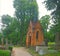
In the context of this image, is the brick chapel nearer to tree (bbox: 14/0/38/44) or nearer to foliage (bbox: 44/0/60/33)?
tree (bbox: 14/0/38/44)

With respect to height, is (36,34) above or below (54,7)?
below

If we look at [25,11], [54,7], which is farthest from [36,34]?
[54,7]

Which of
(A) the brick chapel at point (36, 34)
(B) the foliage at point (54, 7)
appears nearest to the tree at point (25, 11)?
(A) the brick chapel at point (36, 34)

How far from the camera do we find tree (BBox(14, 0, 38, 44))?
64.8 meters

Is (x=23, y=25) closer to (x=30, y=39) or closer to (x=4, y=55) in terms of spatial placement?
(x=30, y=39)

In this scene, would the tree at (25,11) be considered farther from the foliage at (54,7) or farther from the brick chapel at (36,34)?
the foliage at (54,7)

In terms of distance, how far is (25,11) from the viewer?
6512 centimetres

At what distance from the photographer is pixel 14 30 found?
73.1m

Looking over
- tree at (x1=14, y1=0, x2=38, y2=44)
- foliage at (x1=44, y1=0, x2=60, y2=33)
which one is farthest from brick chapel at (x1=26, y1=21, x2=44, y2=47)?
foliage at (x1=44, y1=0, x2=60, y2=33)

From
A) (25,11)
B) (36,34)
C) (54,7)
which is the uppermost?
(25,11)

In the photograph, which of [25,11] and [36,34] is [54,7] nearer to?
[36,34]

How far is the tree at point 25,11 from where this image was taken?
2549 inches

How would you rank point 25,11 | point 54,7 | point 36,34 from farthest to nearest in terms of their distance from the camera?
point 25,11 < point 36,34 < point 54,7

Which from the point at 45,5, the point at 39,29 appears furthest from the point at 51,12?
the point at 39,29
